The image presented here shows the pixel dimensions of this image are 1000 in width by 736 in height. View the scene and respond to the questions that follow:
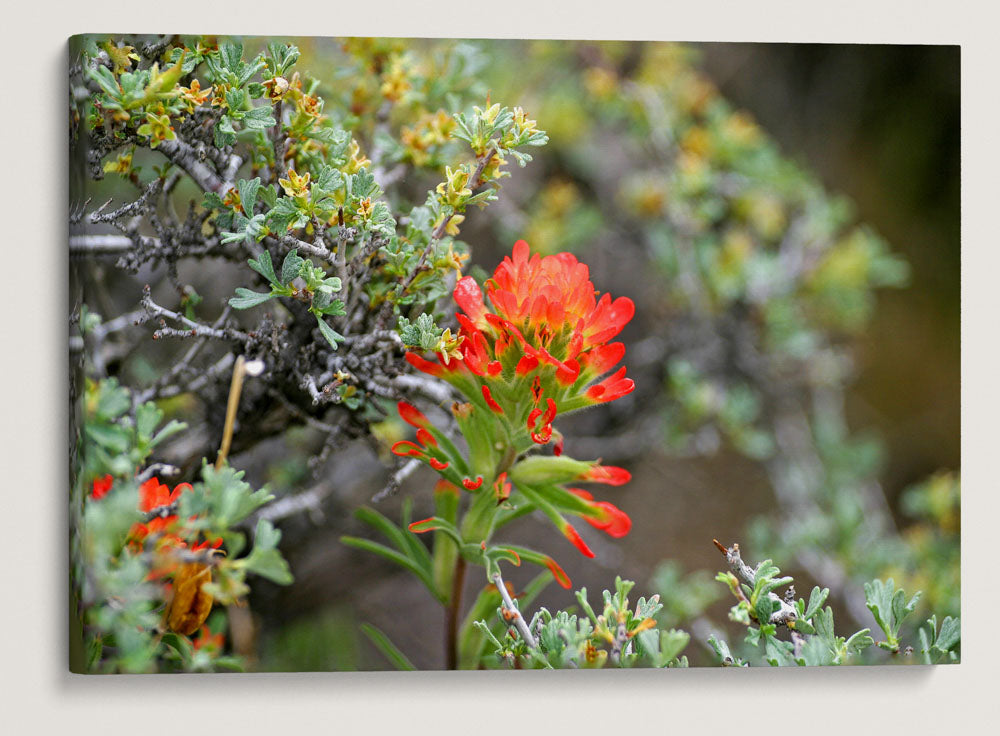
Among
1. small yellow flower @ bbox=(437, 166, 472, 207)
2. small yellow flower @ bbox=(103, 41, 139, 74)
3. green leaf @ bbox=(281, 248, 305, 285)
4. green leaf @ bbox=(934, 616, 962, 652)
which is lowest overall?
green leaf @ bbox=(934, 616, 962, 652)

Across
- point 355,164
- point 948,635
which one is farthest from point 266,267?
point 948,635

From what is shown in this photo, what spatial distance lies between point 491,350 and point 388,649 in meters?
0.48

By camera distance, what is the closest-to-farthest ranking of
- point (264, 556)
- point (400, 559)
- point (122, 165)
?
point (264, 556) → point (122, 165) → point (400, 559)

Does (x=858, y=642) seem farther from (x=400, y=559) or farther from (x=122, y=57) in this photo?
(x=122, y=57)

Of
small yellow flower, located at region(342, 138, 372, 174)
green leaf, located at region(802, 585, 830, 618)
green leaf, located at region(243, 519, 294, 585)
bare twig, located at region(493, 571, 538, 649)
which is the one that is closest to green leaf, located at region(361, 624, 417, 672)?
bare twig, located at region(493, 571, 538, 649)

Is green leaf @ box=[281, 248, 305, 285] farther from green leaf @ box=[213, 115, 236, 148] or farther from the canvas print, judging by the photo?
green leaf @ box=[213, 115, 236, 148]

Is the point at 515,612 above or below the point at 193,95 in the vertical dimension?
below

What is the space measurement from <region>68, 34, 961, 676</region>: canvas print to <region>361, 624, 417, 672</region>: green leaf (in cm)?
1

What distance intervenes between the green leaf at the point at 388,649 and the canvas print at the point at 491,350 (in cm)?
1

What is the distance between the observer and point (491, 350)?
0.98 meters

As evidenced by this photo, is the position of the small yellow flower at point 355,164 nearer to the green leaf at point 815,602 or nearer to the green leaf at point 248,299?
the green leaf at point 248,299

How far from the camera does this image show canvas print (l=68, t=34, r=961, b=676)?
97cm

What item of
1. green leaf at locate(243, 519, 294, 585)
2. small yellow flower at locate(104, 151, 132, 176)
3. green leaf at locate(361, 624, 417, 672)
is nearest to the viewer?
green leaf at locate(243, 519, 294, 585)

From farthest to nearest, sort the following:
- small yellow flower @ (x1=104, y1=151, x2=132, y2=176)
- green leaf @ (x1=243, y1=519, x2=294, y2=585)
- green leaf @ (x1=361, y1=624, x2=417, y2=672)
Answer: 1. green leaf @ (x1=361, y1=624, x2=417, y2=672)
2. small yellow flower @ (x1=104, y1=151, x2=132, y2=176)
3. green leaf @ (x1=243, y1=519, x2=294, y2=585)
